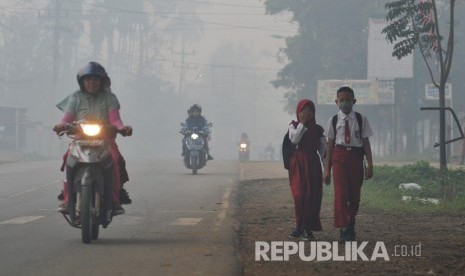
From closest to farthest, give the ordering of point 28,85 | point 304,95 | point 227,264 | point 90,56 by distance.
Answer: point 227,264 → point 304,95 → point 28,85 → point 90,56

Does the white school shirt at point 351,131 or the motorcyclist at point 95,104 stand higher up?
the motorcyclist at point 95,104

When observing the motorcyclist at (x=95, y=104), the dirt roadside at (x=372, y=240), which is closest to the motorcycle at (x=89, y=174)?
the motorcyclist at (x=95, y=104)

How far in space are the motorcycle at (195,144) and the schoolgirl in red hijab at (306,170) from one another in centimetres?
1603

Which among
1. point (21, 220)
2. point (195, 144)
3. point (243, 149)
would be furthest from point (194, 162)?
point (243, 149)

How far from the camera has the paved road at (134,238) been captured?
30.4ft

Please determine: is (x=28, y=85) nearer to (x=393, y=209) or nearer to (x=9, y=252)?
(x=393, y=209)

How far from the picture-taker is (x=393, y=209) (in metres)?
17.4

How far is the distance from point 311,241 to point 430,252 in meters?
1.52

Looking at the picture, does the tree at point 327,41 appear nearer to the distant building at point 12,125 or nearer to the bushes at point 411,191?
the distant building at point 12,125

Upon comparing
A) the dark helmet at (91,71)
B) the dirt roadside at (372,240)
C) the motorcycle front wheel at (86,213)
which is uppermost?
the dark helmet at (91,71)

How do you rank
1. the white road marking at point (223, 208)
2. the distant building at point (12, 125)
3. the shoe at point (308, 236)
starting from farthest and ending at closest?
the distant building at point (12, 125), the white road marking at point (223, 208), the shoe at point (308, 236)

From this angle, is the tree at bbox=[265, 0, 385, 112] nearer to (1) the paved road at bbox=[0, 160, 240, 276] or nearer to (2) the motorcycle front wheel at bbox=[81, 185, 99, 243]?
(1) the paved road at bbox=[0, 160, 240, 276]

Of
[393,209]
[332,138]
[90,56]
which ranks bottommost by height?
[393,209]

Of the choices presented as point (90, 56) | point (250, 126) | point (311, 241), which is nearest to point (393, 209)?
point (311, 241)
